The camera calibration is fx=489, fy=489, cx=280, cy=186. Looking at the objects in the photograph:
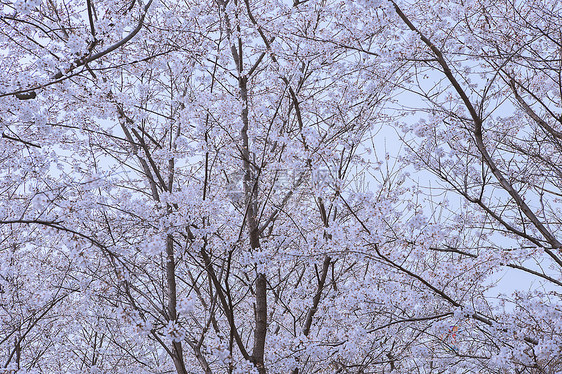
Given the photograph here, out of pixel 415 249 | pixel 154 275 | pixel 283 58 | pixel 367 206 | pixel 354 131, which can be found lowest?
pixel 415 249

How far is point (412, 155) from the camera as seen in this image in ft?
19.9

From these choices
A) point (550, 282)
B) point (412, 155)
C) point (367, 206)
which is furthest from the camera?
point (412, 155)

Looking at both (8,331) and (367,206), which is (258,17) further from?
(8,331)

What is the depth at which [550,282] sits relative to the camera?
5320 mm

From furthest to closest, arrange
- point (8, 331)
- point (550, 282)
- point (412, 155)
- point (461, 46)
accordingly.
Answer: point (8, 331) < point (412, 155) < point (461, 46) < point (550, 282)

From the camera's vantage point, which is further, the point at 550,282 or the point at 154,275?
the point at 154,275

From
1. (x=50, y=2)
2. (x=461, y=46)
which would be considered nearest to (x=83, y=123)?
(x=50, y=2)

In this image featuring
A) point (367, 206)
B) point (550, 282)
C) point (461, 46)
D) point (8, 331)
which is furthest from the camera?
point (8, 331)

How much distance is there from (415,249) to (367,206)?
602 millimetres

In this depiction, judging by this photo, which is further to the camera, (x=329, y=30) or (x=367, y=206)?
(x=329, y=30)

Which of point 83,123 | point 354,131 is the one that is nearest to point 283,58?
point 354,131

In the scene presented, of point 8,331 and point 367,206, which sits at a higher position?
point 8,331

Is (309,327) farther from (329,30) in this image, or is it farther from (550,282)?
(329,30)

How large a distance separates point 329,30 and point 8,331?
613 centimetres
